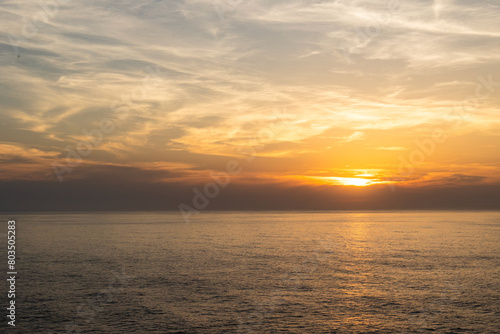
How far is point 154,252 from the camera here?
74.6m

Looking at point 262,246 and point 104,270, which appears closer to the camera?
point 104,270

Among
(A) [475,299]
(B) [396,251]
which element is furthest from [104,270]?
(B) [396,251]

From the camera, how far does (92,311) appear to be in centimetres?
3516

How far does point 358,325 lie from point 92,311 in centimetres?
2047

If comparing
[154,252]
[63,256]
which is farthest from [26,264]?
[154,252]

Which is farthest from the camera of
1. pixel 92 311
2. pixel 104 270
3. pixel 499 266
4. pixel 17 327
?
pixel 499 266

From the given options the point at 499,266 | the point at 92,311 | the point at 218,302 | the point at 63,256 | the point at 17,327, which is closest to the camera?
the point at 17,327

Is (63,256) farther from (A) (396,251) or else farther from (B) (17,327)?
(A) (396,251)

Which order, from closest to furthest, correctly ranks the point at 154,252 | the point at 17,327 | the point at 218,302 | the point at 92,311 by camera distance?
the point at 17,327, the point at 92,311, the point at 218,302, the point at 154,252

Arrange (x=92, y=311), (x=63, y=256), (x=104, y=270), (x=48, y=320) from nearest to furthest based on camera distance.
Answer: (x=48, y=320) < (x=92, y=311) < (x=104, y=270) < (x=63, y=256)

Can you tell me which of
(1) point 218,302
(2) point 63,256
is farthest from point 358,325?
(2) point 63,256

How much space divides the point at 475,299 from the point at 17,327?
3677cm

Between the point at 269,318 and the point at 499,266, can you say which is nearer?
the point at 269,318

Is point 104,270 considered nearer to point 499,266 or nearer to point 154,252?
point 154,252
